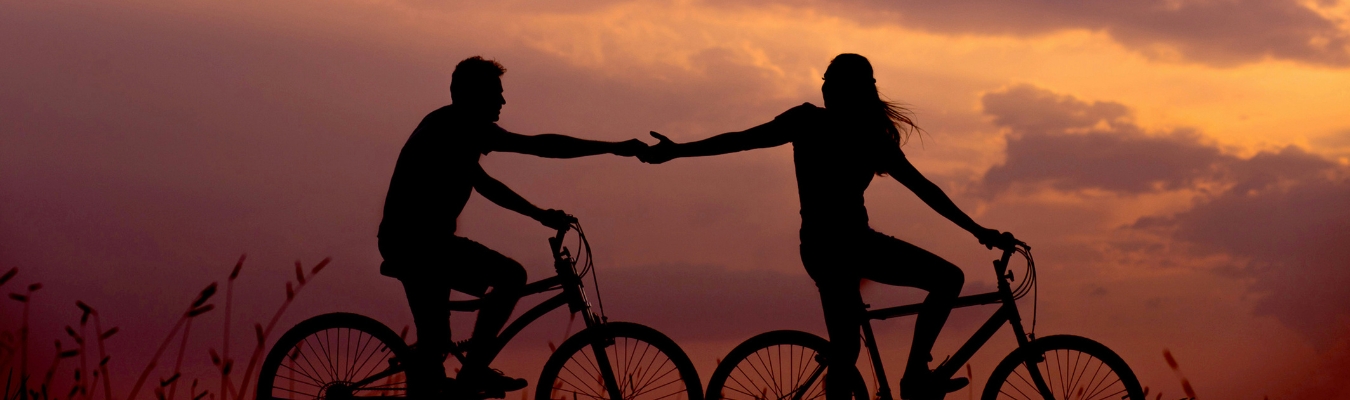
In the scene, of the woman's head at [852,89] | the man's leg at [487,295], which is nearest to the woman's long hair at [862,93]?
the woman's head at [852,89]

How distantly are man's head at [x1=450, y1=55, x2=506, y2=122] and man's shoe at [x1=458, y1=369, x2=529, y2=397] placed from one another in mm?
1480

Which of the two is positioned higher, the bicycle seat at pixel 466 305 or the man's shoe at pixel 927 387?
the bicycle seat at pixel 466 305

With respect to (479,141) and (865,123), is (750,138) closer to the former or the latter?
(865,123)

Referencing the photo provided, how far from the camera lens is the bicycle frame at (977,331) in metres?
6.30

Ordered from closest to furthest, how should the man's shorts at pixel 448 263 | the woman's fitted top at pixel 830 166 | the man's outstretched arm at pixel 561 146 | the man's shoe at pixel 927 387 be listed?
the woman's fitted top at pixel 830 166 < the man's shoe at pixel 927 387 < the man's shorts at pixel 448 263 < the man's outstretched arm at pixel 561 146

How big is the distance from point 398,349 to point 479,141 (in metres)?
1.39

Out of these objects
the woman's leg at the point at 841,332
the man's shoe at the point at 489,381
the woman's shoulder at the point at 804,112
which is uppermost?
the woman's shoulder at the point at 804,112

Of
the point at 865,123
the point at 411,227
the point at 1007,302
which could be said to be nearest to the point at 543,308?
the point at 411,227

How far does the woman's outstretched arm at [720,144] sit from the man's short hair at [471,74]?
1133 mm

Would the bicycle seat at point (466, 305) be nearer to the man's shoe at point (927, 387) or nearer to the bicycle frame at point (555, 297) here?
the bicycle frame at point (555, 297)

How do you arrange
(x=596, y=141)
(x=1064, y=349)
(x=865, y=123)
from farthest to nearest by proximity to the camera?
(x=596, y=141) < (x=1064, y=349) < (x=865, y=123)

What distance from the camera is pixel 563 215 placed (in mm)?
6531

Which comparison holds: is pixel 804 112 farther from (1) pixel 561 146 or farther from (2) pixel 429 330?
(2) pixel 429 330

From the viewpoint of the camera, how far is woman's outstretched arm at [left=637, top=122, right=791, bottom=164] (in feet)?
20.0
